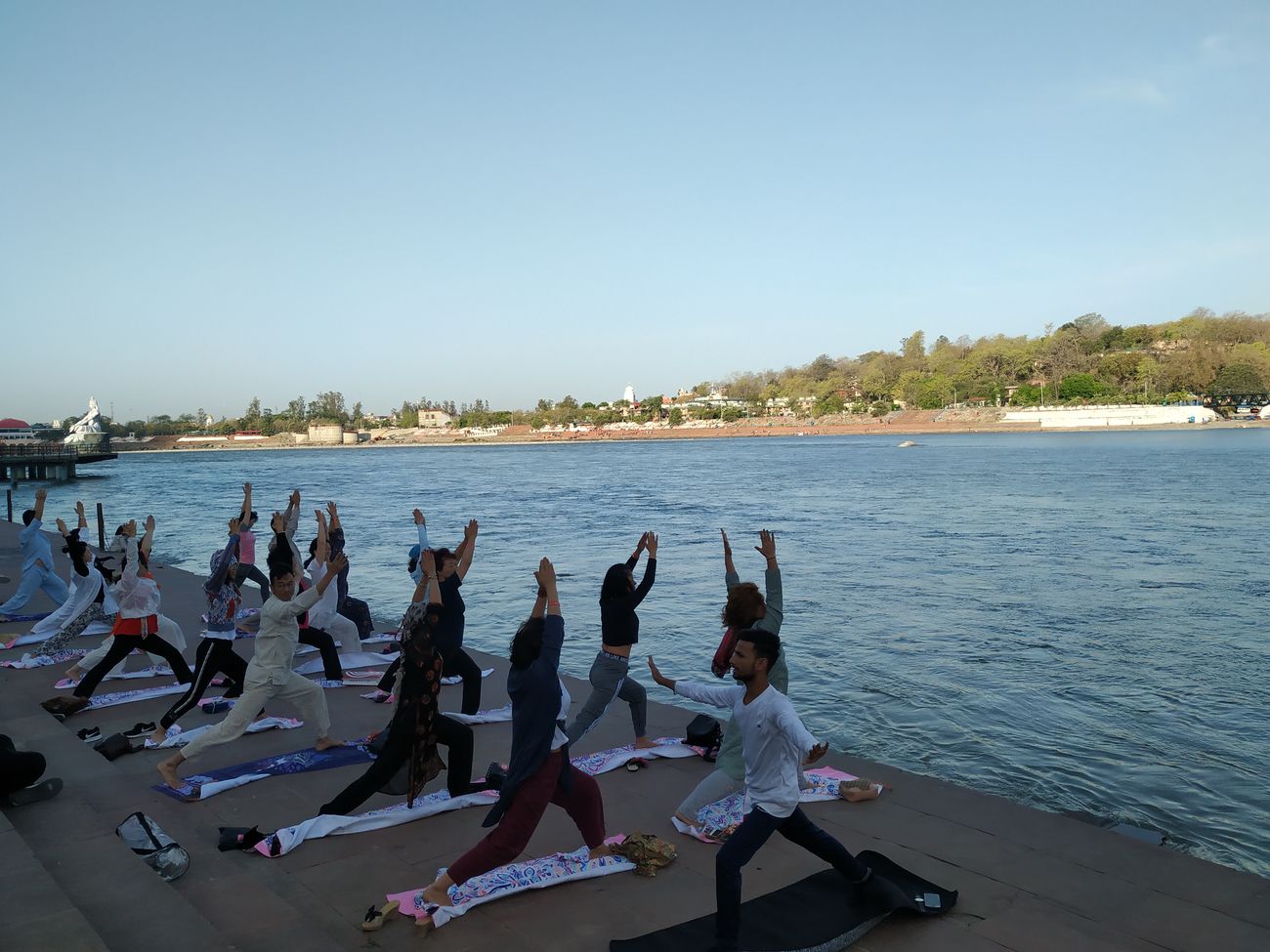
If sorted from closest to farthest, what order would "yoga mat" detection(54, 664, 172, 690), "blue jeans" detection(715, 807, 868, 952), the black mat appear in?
"blue jeans" detection(715, 807, 868, 952), the black mat, "yoga mat" detection(54, 664, 172, 690)

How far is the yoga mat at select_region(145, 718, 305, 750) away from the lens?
7.74m

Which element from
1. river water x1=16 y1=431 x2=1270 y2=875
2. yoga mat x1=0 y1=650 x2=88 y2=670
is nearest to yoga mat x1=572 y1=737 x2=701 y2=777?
river water x1=16 y1=431 x2=1270 y2=875

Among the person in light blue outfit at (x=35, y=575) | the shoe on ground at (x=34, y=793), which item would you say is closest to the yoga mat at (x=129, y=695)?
the shoe on ground at (x=34, y=793)

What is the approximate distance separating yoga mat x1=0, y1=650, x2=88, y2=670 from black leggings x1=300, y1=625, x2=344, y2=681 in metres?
3.40

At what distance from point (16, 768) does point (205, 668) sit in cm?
202

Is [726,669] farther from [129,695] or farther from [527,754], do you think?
[129,695]

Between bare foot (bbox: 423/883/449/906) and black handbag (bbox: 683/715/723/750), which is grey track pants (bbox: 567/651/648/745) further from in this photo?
bare foot (bbox: 423/883/449/906)

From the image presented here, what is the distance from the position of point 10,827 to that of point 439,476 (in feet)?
251

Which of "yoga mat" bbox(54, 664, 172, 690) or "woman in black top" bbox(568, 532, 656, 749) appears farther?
"yoga mat" bbox(54, 664, 172, 690)

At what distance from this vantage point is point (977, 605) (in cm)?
1861

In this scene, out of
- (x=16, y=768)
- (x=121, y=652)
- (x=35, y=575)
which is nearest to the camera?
(x=16, y=768)

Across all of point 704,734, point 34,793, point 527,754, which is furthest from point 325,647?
point 527,754

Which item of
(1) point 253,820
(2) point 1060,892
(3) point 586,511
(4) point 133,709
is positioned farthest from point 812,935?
(3) point 586,511

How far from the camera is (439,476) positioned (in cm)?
8012
